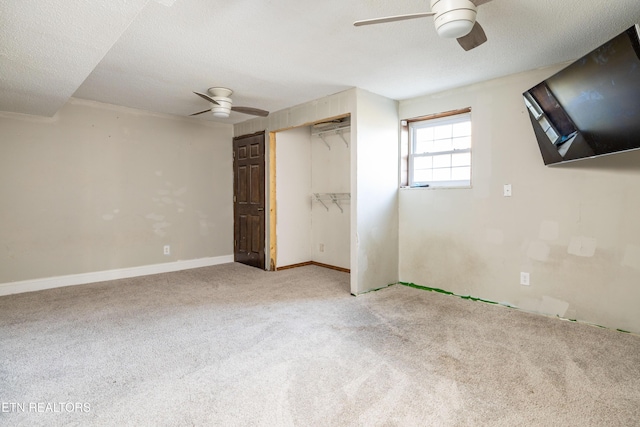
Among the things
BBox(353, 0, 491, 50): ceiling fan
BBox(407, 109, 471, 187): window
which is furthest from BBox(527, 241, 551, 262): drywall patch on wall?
BBox(353, 0, 491, 50): ceiling fan

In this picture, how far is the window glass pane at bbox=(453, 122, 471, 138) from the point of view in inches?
141

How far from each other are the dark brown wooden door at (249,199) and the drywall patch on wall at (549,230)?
3.40 m

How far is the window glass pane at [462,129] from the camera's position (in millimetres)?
3593

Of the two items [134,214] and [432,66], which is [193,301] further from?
[432,66]

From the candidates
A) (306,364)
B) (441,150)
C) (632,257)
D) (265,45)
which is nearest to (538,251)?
(632,257)

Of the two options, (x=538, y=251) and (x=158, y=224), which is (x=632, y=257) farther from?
(x=158, y=224)

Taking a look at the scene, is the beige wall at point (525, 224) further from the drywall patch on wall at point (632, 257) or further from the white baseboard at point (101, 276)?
the white baseboard at point (101, 276)

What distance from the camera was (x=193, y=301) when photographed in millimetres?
3420

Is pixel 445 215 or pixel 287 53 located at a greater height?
pixel 287 53

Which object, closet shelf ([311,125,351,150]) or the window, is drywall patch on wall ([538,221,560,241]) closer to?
the window

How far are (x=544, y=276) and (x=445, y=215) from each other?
1.07 metres

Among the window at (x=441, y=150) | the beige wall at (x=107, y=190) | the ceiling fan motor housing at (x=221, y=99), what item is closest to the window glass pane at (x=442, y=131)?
the window at (x=441, y=150)

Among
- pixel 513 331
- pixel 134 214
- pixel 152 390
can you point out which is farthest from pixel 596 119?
pixel 134 214

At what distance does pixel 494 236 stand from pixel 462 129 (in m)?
1.20
